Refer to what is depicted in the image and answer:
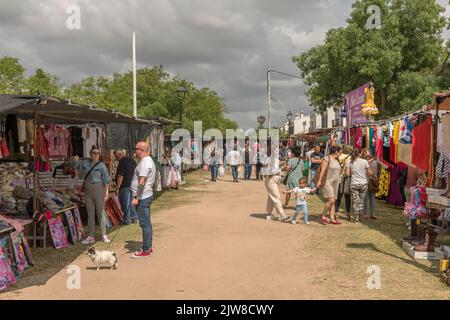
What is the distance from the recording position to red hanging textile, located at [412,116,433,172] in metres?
8.73

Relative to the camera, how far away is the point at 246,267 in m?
7.41

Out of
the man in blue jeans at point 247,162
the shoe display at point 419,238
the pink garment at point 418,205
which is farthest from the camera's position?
the man in blue jeans at point 247,162

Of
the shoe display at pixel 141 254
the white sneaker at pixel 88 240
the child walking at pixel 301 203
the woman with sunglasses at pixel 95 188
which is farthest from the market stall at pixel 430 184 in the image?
the white sneaker at pixel 88 240

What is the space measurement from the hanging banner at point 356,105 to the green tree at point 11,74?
2289cm

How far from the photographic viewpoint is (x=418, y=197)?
876 cm

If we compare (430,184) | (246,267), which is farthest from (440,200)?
(246,267)

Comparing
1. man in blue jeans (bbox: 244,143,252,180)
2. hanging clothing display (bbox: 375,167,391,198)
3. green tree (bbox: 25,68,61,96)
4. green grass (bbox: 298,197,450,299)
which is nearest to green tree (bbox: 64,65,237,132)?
green tree (bbox: 25,68,61,96)

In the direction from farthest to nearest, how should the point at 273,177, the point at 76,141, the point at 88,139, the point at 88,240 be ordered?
the point at 88,139 → the point at 76,141 → the point at 273,177 → the point at 88,240

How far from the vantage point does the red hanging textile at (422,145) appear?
8.73m

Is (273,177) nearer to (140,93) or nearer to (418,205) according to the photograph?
(418,205)

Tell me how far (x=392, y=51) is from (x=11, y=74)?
79.7 feet

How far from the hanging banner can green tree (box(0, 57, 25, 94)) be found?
22894 millimetres

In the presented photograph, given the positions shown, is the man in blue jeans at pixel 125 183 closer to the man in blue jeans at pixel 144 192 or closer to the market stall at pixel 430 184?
the man in blue jeans at pixel 144 192
